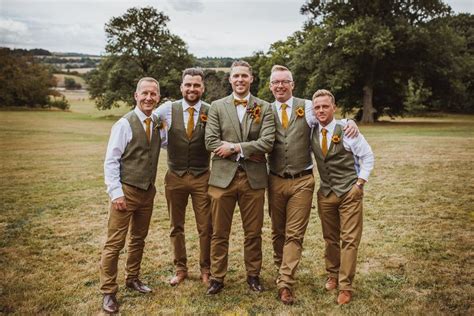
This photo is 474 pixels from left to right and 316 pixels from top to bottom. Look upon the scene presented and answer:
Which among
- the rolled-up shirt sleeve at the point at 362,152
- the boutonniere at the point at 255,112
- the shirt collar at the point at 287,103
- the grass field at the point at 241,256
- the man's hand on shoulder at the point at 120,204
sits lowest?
the grass field at the point at 241,256

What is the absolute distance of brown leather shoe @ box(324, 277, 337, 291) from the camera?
457 cm

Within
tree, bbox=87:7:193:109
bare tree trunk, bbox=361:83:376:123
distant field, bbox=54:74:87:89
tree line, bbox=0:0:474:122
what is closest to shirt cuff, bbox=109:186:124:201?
tree line, bbox=0:0:474:122

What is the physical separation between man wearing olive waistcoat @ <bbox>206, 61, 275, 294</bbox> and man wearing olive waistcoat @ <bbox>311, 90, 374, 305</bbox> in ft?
1.89

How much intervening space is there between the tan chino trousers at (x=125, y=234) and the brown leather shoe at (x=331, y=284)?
7.18ft

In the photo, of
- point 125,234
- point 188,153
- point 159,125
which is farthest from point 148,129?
point 125,234

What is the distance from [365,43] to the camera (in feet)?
87.6

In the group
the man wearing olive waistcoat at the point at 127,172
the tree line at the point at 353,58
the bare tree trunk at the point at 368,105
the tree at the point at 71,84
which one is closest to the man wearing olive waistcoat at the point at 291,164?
the man wearing olive waistcoat at the point at 127,172

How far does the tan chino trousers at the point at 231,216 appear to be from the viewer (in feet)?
14.3

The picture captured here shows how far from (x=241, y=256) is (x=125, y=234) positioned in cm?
197

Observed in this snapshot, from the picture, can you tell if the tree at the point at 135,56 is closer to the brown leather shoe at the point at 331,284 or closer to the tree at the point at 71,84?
the brown leather shoe at the point at 331,284

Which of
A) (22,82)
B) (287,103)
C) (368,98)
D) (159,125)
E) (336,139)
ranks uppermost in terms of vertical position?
(22,82)

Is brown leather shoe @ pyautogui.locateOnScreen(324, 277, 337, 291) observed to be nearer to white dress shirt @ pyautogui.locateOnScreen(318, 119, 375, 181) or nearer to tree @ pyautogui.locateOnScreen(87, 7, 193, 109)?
white dress shirt @ pyautogui.locateOnScreen(318, 119, 375, 181)

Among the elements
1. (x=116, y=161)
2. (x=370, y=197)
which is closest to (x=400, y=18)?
(x=370, y=197)

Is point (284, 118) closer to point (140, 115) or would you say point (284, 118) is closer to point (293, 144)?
point (293, 144)
